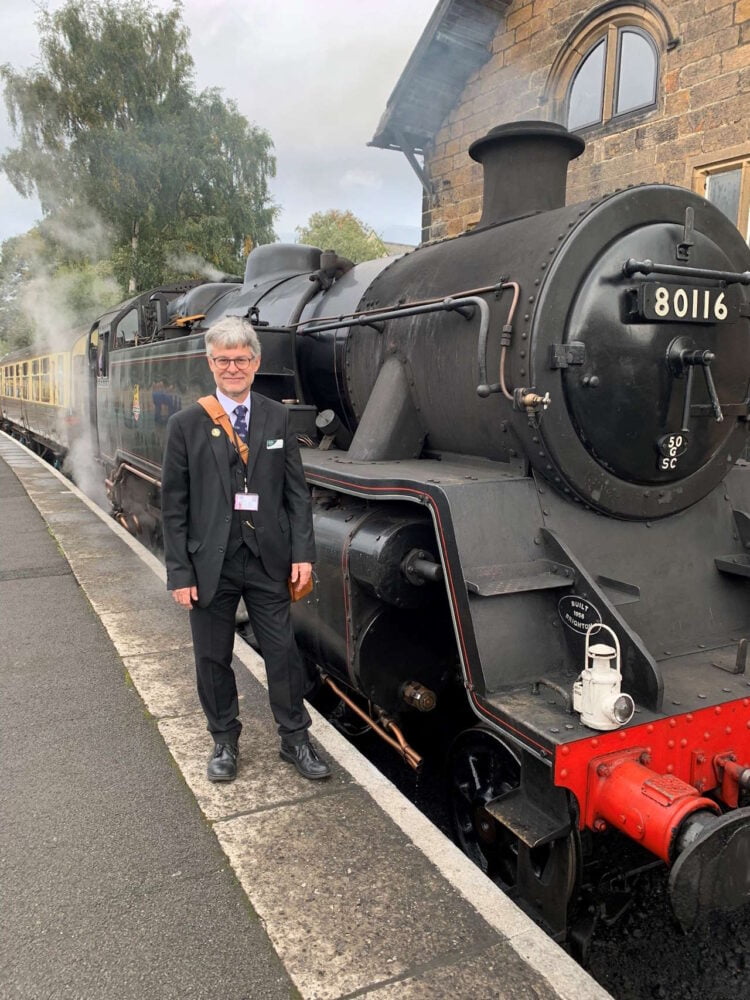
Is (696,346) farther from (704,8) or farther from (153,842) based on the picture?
(704,8)

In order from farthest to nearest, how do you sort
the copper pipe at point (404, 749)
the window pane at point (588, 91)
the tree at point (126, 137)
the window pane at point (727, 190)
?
the tree at point (126, 137) → the window pane at point (588, 91) → the window pane at point (727, 190) → the copper pipe at point (404, 749)

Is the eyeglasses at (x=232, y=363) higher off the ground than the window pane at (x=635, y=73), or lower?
lower

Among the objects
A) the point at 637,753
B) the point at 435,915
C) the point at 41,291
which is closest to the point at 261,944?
the point at 435,915

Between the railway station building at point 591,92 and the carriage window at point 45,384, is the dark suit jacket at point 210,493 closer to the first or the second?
the railway station building at point 591,92

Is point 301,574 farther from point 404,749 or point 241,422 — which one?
point 404,749

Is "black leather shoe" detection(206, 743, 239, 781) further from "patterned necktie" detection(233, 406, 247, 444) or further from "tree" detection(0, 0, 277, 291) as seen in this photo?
"tree" detection(0, 0, 277, 291)

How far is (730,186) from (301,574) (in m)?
6.07

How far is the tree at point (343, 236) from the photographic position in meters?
44.9

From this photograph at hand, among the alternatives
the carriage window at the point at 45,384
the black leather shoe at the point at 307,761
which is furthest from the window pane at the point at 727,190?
the carriage window at the point at 45,384

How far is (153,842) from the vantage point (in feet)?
8.20

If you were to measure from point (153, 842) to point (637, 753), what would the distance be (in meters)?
1.62

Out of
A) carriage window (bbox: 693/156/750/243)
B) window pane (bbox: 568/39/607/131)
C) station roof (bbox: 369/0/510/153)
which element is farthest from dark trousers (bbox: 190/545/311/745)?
station roof (bbox: 369/0/510/153)

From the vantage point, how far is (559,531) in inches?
113

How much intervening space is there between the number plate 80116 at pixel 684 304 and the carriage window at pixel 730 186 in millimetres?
4127
